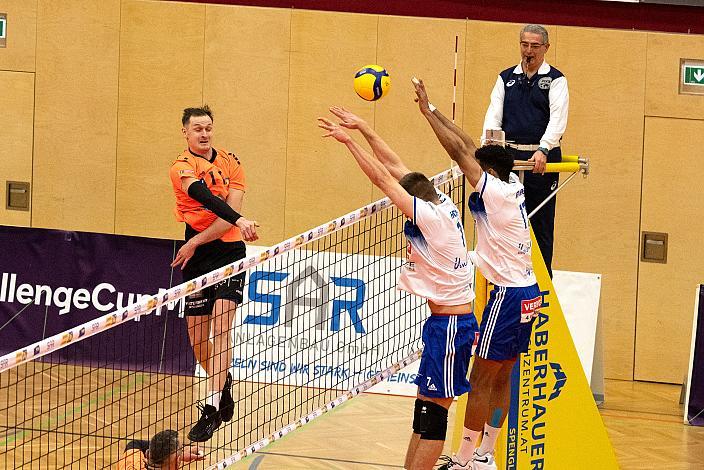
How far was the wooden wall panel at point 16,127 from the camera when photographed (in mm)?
14375

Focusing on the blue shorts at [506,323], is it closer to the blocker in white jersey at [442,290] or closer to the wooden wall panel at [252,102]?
the blocker in white jersey at [442,290]

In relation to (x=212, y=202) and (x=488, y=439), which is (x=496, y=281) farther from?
(x=212, y=202)

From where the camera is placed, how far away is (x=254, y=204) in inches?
562

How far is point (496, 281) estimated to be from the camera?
7609 mm

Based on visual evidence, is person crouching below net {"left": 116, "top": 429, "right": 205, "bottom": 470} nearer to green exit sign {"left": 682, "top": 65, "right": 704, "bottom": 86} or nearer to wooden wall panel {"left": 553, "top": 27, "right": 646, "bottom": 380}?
wooden wall panel {"left": 553, "top": 27, "right": 646, "bottom": 380}

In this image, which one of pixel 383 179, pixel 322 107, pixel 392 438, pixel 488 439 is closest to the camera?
pixel 383 179

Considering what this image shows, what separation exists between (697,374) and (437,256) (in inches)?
218

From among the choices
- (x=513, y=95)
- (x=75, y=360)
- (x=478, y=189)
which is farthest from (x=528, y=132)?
(x=75, y=360)

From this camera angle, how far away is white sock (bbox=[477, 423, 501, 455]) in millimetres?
7777

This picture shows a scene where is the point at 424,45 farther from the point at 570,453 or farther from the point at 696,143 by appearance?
the point at 570,453

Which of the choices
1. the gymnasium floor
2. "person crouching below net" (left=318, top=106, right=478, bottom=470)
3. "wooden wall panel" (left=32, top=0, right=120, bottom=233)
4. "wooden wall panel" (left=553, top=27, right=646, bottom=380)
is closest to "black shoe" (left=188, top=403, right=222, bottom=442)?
the gymnasium floor

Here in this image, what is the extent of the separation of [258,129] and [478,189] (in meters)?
7.18

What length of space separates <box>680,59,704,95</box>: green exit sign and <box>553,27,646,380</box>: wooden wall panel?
1.66 ft

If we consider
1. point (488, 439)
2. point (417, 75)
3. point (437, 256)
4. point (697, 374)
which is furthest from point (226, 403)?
point (417, 75)
